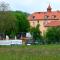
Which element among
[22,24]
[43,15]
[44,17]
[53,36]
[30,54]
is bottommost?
[53,36]

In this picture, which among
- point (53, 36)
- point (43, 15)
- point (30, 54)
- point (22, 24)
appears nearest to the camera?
point (30, 54)

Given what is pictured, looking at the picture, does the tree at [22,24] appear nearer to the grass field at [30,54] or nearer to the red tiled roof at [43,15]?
the red tiled roof at [43,15]

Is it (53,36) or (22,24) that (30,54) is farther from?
(22,24)

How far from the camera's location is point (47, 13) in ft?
364

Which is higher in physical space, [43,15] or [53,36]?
[43,15]

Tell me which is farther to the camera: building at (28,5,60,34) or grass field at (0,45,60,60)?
building at (28,5,60,34)

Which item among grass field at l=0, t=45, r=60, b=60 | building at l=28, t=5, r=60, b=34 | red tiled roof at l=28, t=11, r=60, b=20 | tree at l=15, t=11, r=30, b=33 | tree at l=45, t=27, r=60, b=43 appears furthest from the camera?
red tiled roof at l=28, t=11, r=60, b=20

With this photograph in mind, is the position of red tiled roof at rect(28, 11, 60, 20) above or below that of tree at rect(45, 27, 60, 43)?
above

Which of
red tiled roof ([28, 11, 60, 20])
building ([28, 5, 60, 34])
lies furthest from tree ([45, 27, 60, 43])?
red tiled roof ([28, 11, 60, 20])

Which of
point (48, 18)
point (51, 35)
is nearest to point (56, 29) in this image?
point (51, 35)

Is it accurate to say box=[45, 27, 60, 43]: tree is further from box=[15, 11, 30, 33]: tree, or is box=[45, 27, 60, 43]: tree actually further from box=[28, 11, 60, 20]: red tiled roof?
box=[28, 11, 60, 20]: red tiled roof

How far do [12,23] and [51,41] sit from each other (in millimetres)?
11405

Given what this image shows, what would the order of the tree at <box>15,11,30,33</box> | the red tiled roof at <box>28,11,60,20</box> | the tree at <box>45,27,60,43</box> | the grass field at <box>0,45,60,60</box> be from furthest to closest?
1. the red tiled roof at <box>28,11,60,20</box>
2. the tree at <box>15,11,30,33</box>
3. the tree at <box>45,27,60,43</box>
4. the grass field at <box>0,45,60,60</box>

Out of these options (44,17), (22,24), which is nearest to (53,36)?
(22,24)
